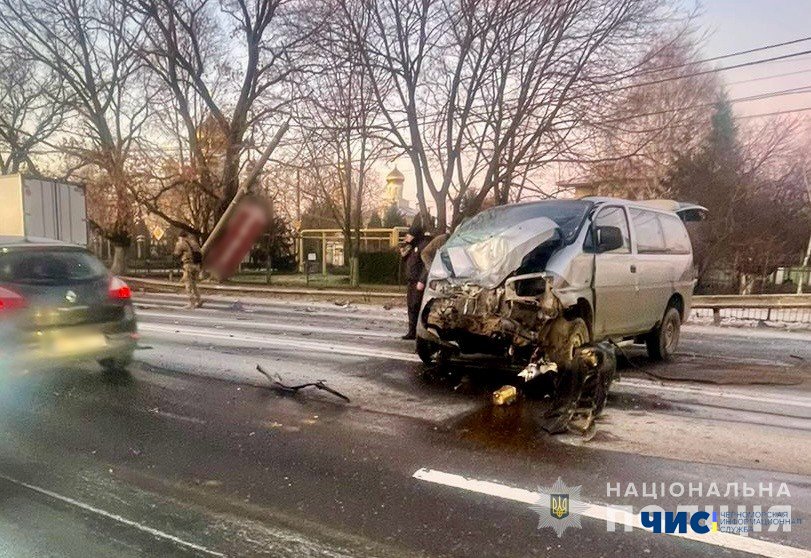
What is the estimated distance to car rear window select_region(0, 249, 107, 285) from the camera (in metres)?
5.90

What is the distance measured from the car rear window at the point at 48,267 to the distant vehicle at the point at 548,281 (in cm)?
384

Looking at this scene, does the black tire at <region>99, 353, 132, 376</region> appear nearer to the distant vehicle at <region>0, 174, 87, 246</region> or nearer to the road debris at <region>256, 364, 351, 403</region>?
the road debris at <region>256, 364, 351, 403</region>

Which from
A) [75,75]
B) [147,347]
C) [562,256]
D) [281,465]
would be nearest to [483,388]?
[562,256]

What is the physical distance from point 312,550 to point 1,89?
1428 inches

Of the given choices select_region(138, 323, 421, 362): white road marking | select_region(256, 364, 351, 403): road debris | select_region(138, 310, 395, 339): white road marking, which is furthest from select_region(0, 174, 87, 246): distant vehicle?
select_region(256, 364, 351, 403): road debris

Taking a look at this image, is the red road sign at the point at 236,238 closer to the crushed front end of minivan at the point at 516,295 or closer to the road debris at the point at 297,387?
the road debris at the point at 297,387

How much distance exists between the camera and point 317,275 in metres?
31.7

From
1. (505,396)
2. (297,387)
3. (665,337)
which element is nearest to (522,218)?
(505,396)

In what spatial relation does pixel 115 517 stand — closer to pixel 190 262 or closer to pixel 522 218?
pixel 522 218

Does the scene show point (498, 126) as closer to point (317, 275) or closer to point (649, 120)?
point (649, 120)

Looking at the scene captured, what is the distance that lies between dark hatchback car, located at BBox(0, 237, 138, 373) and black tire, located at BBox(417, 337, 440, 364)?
133 inches

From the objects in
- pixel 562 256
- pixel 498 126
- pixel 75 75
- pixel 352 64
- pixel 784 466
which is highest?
pixel 75 75

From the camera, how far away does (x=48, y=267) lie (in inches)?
245

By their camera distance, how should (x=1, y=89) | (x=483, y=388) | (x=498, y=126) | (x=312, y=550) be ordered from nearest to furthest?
1. (x=312, y=550)
2. (x=483, y=388)
3. (x=498, y=126)
4. (x=1, y=89)
